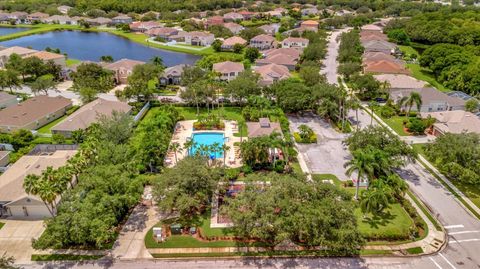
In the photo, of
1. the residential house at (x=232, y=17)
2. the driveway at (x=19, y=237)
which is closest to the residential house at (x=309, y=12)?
the residential house at (x=232, y=17)

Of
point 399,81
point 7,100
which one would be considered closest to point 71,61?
point 7,100

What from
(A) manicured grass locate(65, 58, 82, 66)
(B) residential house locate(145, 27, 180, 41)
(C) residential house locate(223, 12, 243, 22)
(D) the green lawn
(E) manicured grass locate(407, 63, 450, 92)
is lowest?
(D) the green lawn

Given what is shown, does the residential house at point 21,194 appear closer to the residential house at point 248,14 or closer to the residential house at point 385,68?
the residential house at point 385,68

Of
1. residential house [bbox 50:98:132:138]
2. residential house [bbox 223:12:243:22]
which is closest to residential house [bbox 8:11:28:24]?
residential house [bbox 223:12:243:22]

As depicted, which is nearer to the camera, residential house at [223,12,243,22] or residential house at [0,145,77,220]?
residential house at [0,145,77,220]

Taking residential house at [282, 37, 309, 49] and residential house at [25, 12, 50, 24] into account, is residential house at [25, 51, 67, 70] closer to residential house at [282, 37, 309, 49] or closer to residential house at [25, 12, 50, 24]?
residential house at [282, 37, 309, 49]
